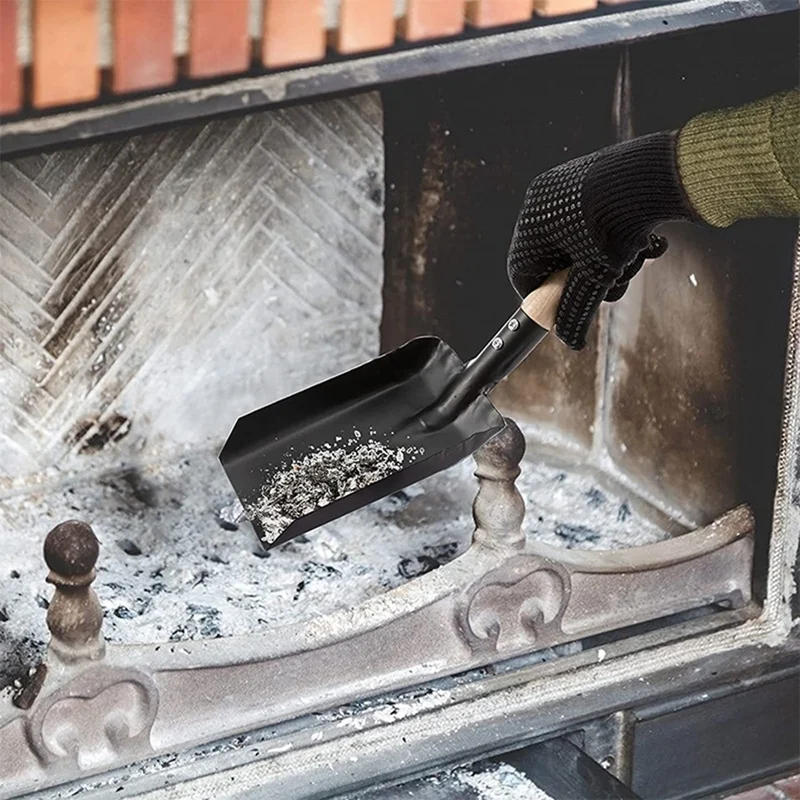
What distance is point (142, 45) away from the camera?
1.55m

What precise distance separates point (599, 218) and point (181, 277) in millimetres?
773

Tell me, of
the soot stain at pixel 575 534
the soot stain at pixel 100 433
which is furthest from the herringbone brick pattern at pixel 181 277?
the soot stain at pixel 575 534

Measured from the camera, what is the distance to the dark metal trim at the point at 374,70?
61.9 inches

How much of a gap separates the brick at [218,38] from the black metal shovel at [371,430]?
0.39 metres

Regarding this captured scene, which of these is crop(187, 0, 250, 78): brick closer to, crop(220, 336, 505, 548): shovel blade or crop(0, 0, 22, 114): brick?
crop(0, 0, 22, 114): brick

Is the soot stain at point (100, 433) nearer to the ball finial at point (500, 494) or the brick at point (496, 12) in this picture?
the ball finial at point (500, 494)

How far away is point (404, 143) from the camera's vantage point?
2.27m

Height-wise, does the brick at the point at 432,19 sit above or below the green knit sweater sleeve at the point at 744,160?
above

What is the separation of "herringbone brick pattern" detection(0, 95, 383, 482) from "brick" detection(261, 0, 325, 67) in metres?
0.56

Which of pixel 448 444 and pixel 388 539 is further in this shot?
pixel 388 539

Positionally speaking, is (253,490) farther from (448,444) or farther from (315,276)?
(315,276)

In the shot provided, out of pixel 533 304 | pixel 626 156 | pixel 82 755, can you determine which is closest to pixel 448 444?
pixel 533 304

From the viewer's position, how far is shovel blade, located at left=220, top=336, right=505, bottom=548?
1771 mm

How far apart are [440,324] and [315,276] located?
192 mm
